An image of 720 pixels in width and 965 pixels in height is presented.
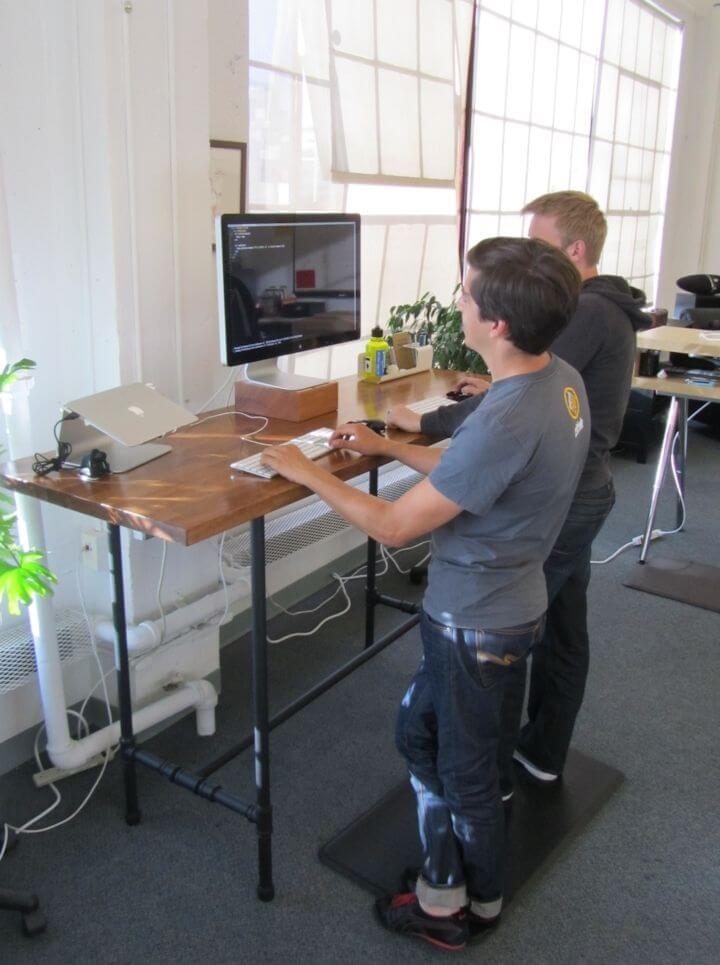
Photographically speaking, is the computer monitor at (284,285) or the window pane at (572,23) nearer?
the computer monitor at (284,285)

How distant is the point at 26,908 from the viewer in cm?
171

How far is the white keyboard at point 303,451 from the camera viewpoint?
1723 mm

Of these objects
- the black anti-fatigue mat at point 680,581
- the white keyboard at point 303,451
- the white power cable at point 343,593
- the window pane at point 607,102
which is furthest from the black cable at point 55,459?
the window pane at point 607,102

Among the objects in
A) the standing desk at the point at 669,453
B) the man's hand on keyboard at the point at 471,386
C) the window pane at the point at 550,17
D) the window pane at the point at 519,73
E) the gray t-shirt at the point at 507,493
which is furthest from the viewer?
the window pane at the point at 550,17

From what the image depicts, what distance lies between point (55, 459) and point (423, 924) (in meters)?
1.19

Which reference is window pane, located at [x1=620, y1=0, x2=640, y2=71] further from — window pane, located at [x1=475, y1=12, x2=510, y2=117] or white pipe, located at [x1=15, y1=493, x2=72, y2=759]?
white pipe, located at [x1=15, y1=493, x2=72, y2=759]

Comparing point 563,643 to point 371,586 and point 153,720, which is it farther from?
point 153,720

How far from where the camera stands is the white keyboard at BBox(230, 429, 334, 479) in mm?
1723

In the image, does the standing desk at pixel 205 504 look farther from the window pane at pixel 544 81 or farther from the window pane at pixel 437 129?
the window pane at pixel 544 81

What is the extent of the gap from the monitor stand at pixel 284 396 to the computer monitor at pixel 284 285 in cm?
1

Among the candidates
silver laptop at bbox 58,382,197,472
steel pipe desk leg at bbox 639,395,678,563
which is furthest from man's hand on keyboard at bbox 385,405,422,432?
steel pipe desk leg at bbox 639,395,678,563

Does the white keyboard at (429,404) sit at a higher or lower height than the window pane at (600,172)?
lower

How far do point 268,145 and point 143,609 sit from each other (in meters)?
1.50

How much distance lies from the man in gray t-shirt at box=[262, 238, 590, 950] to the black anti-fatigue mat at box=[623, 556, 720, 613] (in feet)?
5.97
